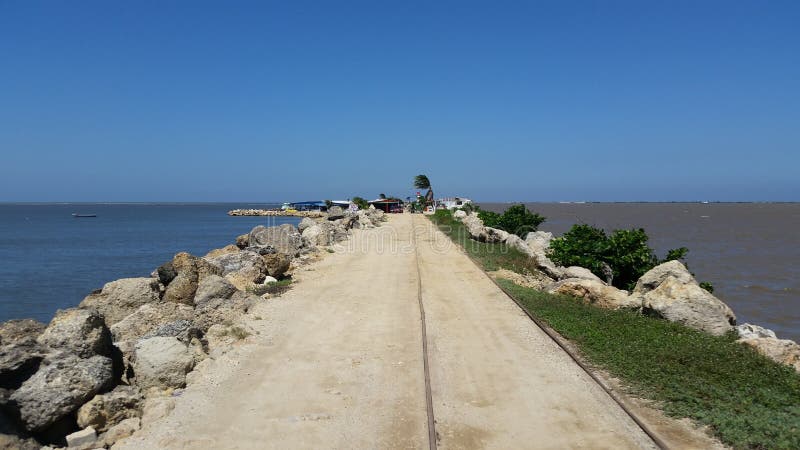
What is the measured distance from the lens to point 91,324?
8.05 meters

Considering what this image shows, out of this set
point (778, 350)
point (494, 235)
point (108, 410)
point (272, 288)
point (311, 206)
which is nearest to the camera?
point (108, 410)

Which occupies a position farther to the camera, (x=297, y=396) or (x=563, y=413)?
(x=297, y=396)

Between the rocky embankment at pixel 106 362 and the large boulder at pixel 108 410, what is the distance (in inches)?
0.5

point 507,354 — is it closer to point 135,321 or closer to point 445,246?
point 135,321

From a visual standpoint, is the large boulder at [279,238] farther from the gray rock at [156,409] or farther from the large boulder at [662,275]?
the gray rock at [156,409]

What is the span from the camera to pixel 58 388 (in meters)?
6.67

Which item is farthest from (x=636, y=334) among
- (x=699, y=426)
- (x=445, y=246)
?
(x=445, y=246)

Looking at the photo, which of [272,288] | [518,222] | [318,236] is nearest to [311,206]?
[518,222]

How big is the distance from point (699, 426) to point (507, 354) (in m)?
3.33

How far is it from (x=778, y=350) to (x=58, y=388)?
35.1 ft

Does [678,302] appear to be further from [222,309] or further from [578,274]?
[222,309]

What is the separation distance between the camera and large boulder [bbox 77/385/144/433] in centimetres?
660

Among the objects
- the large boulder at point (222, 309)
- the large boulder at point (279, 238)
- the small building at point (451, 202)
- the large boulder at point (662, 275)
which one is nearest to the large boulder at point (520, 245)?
the large boulder at point (662, 275)

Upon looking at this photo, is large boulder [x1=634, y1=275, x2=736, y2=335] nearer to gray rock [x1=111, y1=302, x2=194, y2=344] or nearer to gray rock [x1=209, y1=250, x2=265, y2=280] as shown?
gray rock [x1=111, y1=302, x2=194, y2=344]
